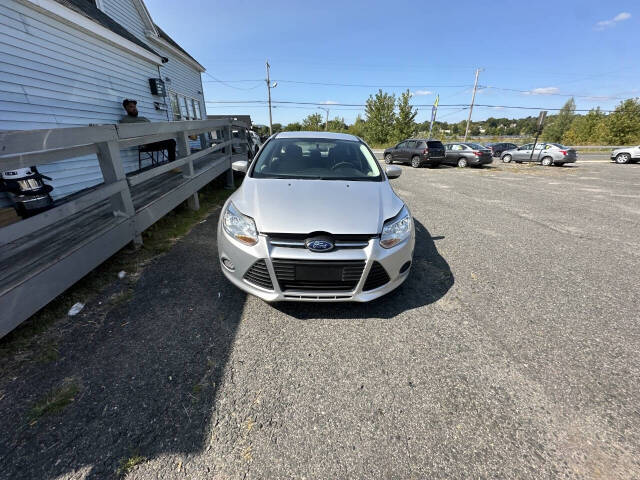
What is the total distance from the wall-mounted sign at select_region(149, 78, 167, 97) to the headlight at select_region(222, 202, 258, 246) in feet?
26.9

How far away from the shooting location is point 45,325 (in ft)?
7.05

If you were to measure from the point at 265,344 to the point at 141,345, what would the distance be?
94 cm

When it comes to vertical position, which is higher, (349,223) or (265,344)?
(349,223)

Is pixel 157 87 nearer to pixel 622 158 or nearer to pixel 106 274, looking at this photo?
pixel 106 274

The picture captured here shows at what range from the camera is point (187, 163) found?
4.85 meters

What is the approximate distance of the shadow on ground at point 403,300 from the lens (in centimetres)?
245

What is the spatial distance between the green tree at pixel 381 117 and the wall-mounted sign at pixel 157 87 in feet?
105

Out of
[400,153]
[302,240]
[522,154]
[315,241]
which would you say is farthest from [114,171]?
[522,154]

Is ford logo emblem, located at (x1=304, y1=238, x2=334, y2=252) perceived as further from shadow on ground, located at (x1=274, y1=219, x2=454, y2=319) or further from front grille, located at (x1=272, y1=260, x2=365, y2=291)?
shadow on ground, located at (x1=274, y1=219, x2=454, y2=319)

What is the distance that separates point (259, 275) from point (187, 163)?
3752 mm

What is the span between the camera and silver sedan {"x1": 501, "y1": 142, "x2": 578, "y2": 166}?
16.2 metres

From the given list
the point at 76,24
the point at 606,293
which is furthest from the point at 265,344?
the point at 76,24

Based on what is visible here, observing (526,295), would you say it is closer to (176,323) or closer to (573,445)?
(573,445)

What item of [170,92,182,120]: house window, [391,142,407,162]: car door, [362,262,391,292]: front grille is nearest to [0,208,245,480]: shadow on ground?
[362,262,391,292]: front grille
